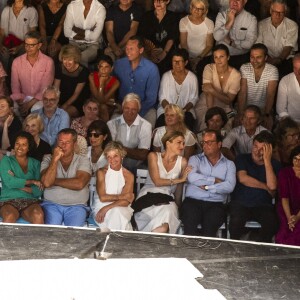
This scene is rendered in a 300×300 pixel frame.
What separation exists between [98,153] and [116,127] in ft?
1.44

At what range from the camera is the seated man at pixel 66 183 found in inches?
307

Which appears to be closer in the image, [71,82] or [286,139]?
[286,139]

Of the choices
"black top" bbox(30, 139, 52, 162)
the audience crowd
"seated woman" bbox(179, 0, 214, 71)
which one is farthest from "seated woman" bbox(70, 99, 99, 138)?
"seated woman" bbox(179, 0, 214, 71)

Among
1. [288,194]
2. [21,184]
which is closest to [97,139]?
[21,184]

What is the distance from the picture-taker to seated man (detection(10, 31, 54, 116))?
914 cm

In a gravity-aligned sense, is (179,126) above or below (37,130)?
above

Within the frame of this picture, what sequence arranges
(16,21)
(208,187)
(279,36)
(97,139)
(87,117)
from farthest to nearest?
(16,21) → (279,36) → (87,117) → (97,139) → (208,187)

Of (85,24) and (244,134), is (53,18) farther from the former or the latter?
(244,134)

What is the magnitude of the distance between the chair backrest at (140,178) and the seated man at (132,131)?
241 mm

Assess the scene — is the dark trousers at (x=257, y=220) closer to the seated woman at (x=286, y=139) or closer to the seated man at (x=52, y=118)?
the seated woman at (x=286, y=139)

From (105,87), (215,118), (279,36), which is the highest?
(279,36)

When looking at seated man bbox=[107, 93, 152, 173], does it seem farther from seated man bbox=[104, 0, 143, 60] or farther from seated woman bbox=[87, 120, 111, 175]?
seated man bbox=[104, 0, 143, 60]

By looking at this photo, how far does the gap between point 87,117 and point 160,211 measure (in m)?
1.42

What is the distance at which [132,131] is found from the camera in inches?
339
